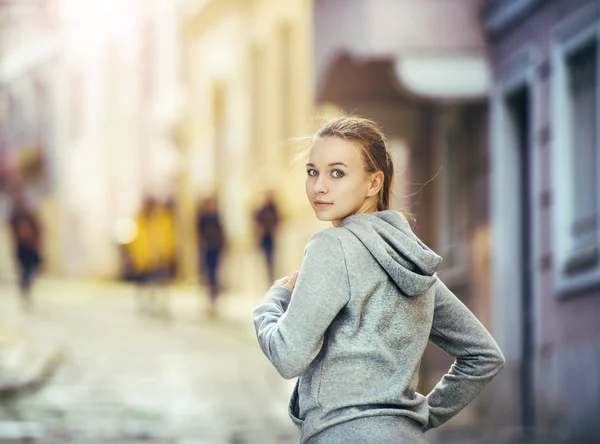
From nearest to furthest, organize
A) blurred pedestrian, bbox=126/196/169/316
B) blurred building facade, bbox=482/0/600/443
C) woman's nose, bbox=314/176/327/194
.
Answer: woman's nose, bbox=314/176/327/194
blurred building facade, bbox=482/0/600/443
blurred pedestrian, bbox=126/196/169/316

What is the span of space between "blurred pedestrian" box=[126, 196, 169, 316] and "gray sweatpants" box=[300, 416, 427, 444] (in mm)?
21619

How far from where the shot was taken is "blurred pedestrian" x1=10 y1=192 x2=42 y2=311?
87.0 ft

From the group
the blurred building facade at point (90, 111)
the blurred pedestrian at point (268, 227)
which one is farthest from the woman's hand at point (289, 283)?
the blurred building facade at point (90, 111)

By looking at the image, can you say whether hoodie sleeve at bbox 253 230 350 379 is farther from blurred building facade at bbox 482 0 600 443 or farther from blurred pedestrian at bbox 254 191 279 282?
blurred pedestrian at bbox 254 191 279 282

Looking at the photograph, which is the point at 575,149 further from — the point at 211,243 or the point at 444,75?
the point at 211,243

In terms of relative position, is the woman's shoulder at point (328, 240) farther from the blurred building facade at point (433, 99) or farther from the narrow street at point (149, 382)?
the blurred building facade at point (433, 99)

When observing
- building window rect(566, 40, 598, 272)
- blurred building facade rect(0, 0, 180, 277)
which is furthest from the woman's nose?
blurred building facade rect(0, 0, 180, 277)

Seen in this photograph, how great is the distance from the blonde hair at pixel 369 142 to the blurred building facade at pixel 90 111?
33211 millimetres

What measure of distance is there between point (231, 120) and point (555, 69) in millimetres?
17905

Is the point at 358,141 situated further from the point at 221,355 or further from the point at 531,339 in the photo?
the point at 221,355

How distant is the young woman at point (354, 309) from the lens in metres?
3.11

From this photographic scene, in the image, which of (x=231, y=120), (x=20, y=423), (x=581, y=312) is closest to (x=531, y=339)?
(x=581, y=312)

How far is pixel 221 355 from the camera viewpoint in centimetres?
1925

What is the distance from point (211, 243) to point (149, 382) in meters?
7.92
